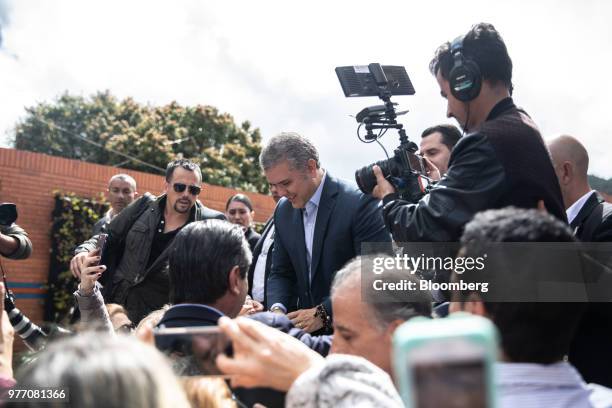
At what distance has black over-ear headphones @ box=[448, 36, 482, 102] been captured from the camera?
90.3 inches

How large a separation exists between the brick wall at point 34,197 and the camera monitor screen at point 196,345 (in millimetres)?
7544

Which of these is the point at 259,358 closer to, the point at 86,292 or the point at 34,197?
the point at 86,292

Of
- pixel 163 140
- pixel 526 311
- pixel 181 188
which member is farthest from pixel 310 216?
pixel 163 140

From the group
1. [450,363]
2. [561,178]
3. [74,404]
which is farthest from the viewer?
[561,178]

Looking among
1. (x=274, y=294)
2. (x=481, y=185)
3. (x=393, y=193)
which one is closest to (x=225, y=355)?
(x=481, y=185)

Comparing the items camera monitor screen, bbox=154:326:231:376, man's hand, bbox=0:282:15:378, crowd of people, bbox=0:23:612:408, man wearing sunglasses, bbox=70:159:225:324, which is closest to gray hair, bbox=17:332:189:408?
crowd of people, bbox=0:23:612:408

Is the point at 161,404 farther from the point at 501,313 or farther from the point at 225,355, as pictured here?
the point at 501,313

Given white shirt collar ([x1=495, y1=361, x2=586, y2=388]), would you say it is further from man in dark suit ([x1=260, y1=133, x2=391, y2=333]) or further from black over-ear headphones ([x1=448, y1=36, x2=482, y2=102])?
man in dark suit ([x1=260, y1=133, x2=391, y2=333])

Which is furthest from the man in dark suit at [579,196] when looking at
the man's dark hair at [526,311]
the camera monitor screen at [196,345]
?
the camera monitor screen at [196,345]

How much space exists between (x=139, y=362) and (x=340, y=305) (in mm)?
1206

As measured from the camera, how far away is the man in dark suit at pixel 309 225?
132 inches

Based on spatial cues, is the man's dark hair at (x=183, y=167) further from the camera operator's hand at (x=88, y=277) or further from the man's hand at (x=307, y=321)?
the man's hand at (x=307, y=321)

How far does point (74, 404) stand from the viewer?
30.2 inches

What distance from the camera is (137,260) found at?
13.1 ft
